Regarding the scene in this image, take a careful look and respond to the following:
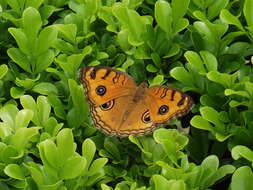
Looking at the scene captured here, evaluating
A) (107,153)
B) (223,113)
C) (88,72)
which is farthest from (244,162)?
(88,72)

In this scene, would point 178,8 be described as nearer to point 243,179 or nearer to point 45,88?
point 45,88

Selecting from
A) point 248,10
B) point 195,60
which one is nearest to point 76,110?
point 195,60

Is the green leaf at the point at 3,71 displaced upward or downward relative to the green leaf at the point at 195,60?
downward

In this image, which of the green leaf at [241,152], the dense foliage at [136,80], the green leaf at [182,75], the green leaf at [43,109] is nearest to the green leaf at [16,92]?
the dense foliage at [136,80]

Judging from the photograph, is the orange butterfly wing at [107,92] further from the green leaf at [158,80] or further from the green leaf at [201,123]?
the green leaf at [201,123]

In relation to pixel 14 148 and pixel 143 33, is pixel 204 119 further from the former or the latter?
pixel 14 148

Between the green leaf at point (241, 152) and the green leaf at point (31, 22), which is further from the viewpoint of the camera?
the green leaf at point (31, 22)
